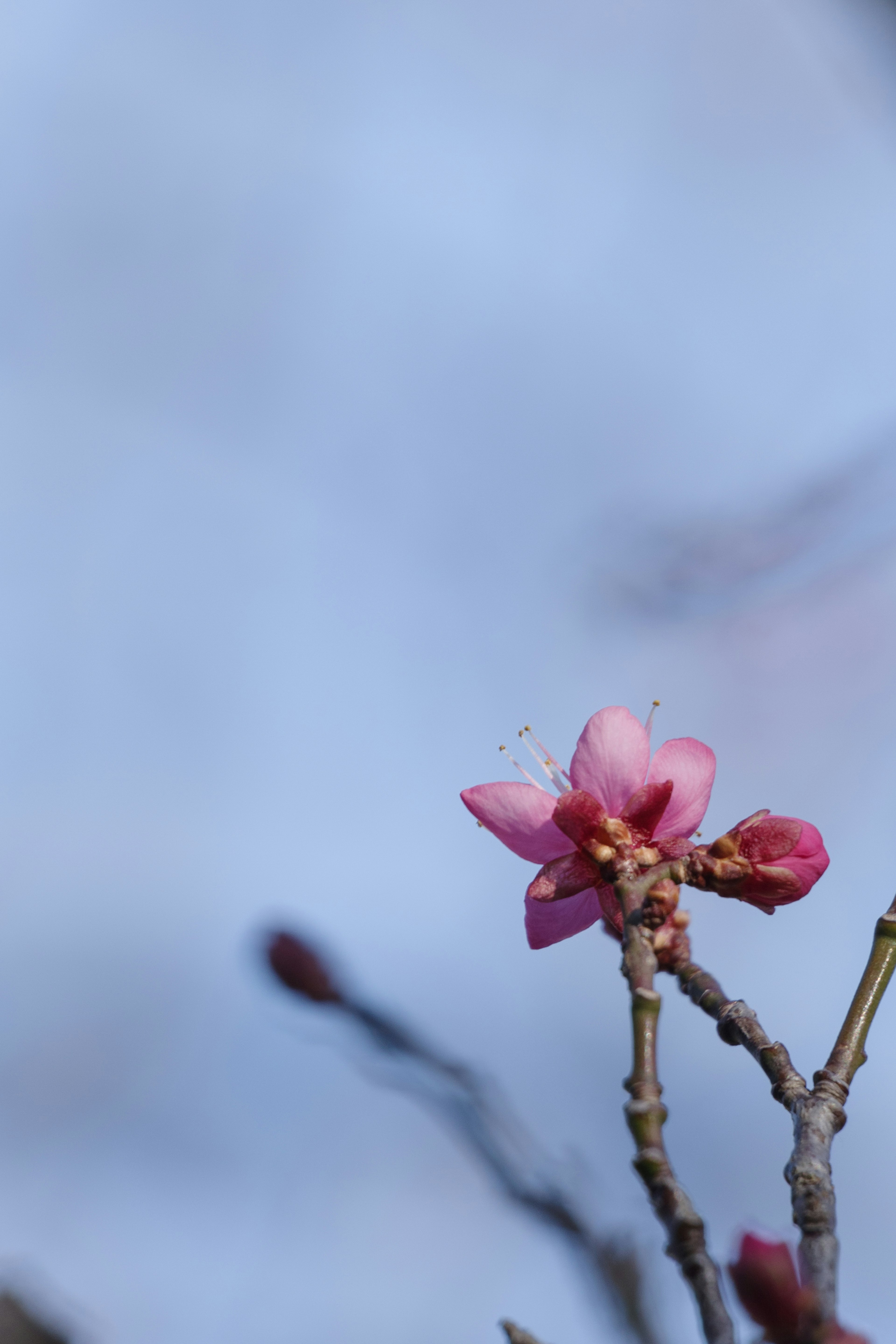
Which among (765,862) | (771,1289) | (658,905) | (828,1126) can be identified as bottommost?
(771,1289)

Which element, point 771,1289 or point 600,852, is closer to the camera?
point 771,1289

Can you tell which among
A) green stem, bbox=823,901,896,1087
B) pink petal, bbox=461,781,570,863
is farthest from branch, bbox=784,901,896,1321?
pink petal, bbox=461,781,570,863

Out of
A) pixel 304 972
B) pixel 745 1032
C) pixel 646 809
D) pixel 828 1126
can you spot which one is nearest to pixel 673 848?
pixel 646 809

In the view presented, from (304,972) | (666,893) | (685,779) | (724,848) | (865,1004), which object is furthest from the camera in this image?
(304,972)

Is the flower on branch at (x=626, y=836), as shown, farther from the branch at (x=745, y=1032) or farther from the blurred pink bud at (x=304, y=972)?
the blurred pink bud at (x=304, y=972)

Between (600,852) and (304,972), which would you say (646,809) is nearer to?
(600,852)

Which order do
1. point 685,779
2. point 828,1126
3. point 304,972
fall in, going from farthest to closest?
point 304,972 < point 685,779 < point 828,1126

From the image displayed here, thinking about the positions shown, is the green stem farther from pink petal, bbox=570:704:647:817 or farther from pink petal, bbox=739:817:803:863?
pink petal, bbox=570:704:647:817
